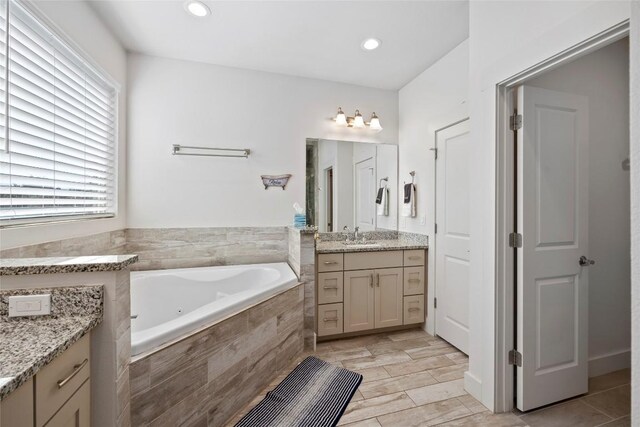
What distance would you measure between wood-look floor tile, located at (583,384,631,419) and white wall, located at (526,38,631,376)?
0.20 m

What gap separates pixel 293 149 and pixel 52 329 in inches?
93.5

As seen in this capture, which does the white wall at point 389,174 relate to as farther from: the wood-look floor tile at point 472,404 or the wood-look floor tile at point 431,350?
the wood-look floor tile at point 472,404

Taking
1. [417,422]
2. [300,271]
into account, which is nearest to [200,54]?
[300,271]

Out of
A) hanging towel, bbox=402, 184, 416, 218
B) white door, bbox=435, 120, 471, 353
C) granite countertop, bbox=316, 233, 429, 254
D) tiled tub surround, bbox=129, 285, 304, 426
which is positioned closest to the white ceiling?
white door, bbox=435, 120, 471, 353

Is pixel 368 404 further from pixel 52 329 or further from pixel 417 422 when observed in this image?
pixel 52 329

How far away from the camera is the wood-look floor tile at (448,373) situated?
2.08 m

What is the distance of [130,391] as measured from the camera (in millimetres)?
1173

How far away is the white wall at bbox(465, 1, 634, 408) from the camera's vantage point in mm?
1418

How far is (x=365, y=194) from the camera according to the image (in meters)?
3.25

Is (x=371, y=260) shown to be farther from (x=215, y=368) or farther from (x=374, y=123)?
(x=215, y=368)

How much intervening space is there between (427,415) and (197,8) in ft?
10.1

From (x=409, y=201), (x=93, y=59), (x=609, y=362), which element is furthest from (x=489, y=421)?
(x=93, y=59)

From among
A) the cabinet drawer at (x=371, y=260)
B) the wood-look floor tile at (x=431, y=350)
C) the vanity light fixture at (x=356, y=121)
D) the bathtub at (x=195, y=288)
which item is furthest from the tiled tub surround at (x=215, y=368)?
the vanity light fixture at (x=356, y=121)

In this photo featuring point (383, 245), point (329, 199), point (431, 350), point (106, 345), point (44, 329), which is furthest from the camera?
point (329, 199)
